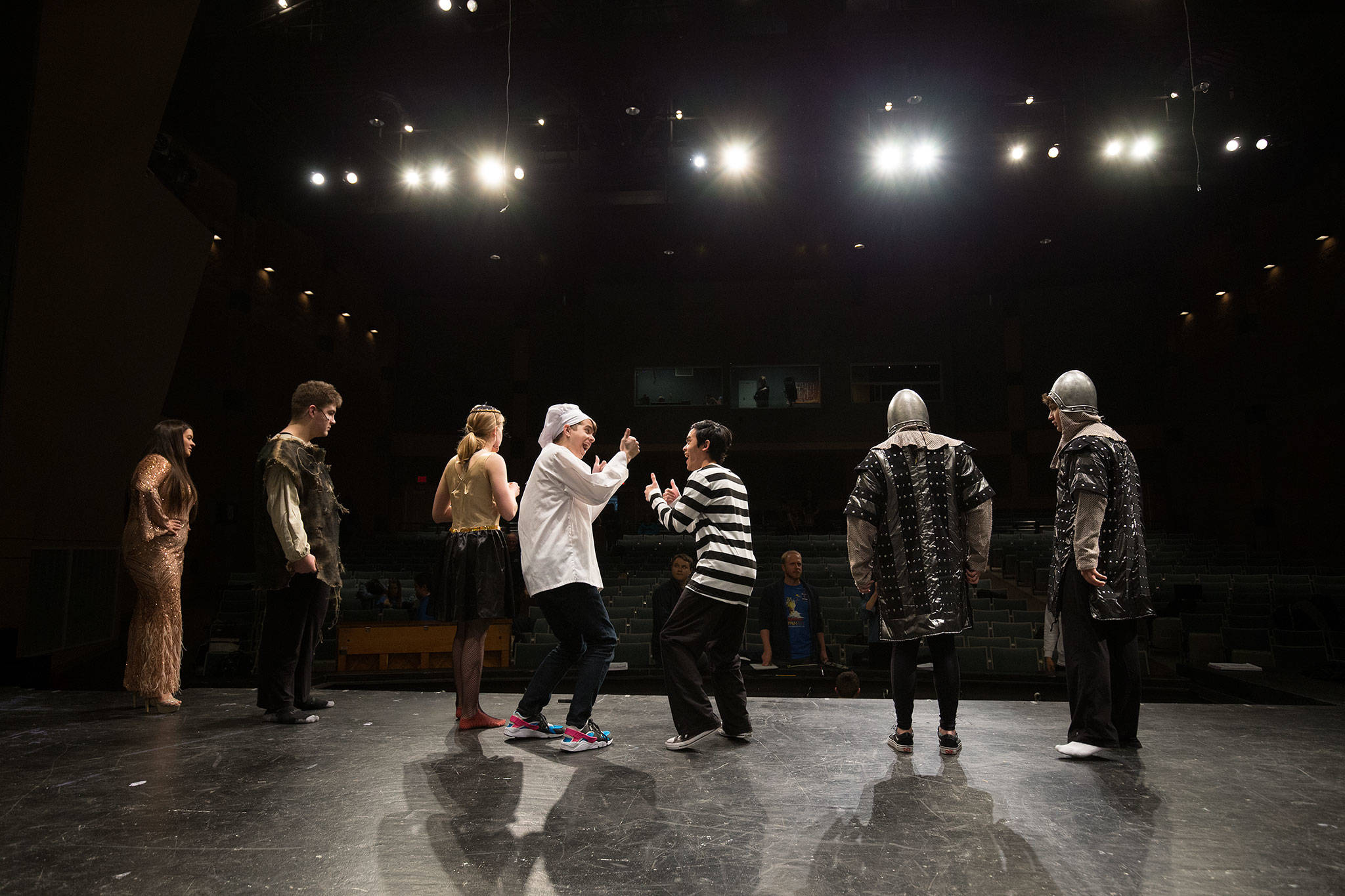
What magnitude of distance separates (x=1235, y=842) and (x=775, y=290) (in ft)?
56.6

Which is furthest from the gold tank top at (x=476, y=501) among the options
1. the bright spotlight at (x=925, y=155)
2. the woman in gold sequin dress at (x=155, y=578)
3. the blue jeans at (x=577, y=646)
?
the bright spotlight at (x=925, y=155)

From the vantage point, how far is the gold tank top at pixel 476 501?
10.8 ft

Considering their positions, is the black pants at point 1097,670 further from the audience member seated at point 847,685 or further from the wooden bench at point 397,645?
the wooden bench at point 397,645

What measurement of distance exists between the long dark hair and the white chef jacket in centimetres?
189

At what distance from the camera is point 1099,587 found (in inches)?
112

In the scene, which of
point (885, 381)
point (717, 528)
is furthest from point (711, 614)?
point (885, 381)

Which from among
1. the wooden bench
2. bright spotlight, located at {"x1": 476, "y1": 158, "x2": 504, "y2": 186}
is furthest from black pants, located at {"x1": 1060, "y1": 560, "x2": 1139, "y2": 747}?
bright spotlight, located at {"x1": 476, "y1": 158, "x2": 504, "y2": 186}

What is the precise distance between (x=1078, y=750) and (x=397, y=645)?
5.69m

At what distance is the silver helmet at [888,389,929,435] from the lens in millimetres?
3115

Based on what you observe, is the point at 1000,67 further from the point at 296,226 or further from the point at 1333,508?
the point at 296,226

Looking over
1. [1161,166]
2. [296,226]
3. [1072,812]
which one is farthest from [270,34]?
[1161,166]

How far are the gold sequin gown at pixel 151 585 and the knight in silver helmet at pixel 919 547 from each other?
3225 mm

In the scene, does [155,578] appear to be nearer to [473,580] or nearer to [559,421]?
[473,580]

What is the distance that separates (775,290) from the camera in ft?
60.6
